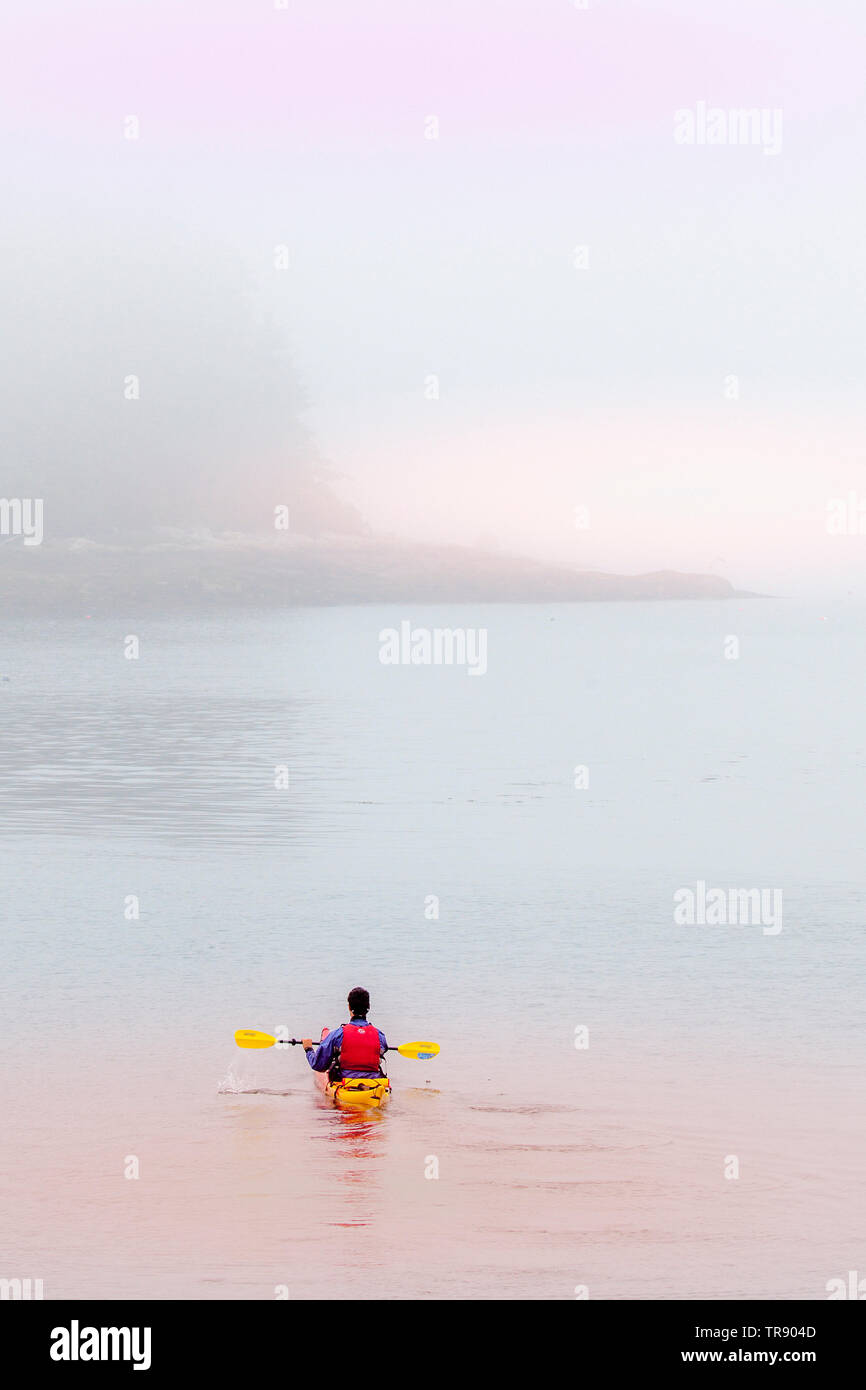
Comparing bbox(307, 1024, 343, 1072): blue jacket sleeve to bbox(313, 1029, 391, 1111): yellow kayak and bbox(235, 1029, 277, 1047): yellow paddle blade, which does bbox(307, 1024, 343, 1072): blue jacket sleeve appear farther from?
bbox(235, 1029, 277, 1047): yellow paddle blade

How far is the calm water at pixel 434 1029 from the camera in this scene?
46.8 feet

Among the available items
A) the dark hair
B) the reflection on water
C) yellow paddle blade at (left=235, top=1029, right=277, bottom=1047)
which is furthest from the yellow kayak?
the reflection on water

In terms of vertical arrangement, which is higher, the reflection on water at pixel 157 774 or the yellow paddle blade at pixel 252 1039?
the reflection on water at pixel 157 774

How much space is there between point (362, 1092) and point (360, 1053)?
412mm

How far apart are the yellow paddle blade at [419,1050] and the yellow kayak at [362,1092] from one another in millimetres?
1401

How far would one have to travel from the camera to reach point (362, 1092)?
18234 millimetres

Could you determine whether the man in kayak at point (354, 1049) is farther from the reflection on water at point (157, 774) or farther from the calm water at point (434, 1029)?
the reflection on water at point (157, 774)

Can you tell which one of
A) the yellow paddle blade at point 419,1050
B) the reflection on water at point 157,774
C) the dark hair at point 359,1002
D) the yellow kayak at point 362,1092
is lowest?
the yellow kayak at point 362,1092

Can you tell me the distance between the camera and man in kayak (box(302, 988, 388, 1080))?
18375mm

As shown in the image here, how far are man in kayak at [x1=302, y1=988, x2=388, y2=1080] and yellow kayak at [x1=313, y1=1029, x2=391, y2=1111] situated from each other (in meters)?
0.10

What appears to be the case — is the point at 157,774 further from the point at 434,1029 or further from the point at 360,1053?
the point at 360,1053

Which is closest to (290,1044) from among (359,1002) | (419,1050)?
(419,1050)

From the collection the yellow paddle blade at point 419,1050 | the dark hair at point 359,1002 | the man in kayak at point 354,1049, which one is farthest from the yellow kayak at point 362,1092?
the yellow paddle blade at point 419,1050
